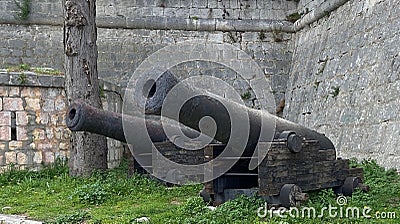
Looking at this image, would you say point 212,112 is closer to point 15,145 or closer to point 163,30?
point 15,145

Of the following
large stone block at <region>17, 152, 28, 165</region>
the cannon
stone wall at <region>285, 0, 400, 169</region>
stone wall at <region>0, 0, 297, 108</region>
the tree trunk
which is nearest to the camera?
the cannon

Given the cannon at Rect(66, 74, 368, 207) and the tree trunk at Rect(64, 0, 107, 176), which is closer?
the cannon at Rect(66, 74, 368, 207)

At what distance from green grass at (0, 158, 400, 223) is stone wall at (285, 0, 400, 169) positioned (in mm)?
671

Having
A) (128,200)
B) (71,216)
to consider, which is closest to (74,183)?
(128,200)

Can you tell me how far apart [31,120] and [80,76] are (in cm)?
122

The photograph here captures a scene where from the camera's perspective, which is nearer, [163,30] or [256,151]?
[256,151]

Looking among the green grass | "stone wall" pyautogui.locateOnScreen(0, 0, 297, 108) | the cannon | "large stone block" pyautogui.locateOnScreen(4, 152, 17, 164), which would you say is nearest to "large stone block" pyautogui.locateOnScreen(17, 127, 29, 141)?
"large stone block" pyautogui.locateOnScreen(4, 152, 17, 164)

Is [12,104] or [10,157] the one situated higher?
[12,104]

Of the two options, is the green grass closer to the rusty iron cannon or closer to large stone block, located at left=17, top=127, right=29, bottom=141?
the rusty iron cannon

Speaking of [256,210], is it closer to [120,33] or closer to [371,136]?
[371,136]

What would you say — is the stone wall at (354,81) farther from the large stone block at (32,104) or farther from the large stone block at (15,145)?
the large stone block at (15,145)

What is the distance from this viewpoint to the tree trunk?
9961mm

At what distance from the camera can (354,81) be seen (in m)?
10.4

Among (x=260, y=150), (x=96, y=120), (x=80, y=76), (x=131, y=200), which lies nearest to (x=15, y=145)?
(x=80, y=76)
